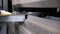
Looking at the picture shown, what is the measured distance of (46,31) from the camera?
0.46 metres

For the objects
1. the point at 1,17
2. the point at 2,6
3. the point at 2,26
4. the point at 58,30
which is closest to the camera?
the point at 58,30

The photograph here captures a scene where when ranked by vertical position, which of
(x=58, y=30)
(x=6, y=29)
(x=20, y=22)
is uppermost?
(x=58, y=30)

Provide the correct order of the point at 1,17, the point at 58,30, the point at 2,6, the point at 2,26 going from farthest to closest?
the point at 2,6, the point at 2,26, the point at 1,17, the point at 58,30

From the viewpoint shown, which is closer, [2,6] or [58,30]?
[58,30]

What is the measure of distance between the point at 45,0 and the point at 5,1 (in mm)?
2315

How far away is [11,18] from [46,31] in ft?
2.05

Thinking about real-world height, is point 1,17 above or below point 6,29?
above

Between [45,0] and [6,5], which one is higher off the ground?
[45,0]

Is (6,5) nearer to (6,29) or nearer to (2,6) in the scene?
(2,6)

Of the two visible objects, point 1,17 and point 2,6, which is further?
point 2,6

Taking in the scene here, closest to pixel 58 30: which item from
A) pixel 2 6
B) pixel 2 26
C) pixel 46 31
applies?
pixel 46 31

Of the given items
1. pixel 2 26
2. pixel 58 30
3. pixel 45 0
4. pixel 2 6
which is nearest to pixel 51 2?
pixel 45 0

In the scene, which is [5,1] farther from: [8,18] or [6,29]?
[8,18]

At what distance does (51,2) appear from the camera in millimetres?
483
